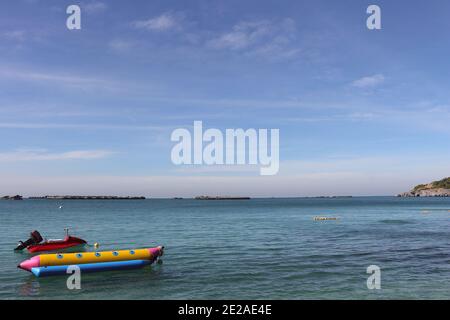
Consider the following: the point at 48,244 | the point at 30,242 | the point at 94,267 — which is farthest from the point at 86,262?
the point at 48,244

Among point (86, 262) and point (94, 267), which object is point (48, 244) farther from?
point (94, 267)

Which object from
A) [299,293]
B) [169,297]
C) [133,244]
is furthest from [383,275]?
[133,244]

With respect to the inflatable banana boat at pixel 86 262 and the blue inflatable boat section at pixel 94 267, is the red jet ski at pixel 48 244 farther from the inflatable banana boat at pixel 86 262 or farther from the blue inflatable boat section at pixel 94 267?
the blue inflatable boat section at pixel 94 267

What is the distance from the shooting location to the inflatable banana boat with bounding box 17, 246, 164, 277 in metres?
30.8

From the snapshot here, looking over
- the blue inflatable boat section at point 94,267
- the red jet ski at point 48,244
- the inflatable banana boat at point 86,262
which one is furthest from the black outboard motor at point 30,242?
the blue inflatable boat section at point 94,267

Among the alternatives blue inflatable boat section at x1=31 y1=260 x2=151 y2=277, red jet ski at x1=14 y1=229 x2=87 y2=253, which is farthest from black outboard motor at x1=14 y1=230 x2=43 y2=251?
blue inflatable boat section at x1=31 y1=260 x2=151 y2=277

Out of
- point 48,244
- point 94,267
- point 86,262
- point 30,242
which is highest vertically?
point 86,262

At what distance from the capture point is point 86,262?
105 feet

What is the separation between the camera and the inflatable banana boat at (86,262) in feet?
101

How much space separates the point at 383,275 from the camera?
1225 inches

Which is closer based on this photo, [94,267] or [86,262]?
[94,267]

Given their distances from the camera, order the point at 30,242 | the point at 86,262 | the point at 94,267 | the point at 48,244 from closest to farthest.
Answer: the point at 94,267 → the point at 86,262 → the point at 30,242 → the point at 48,244
